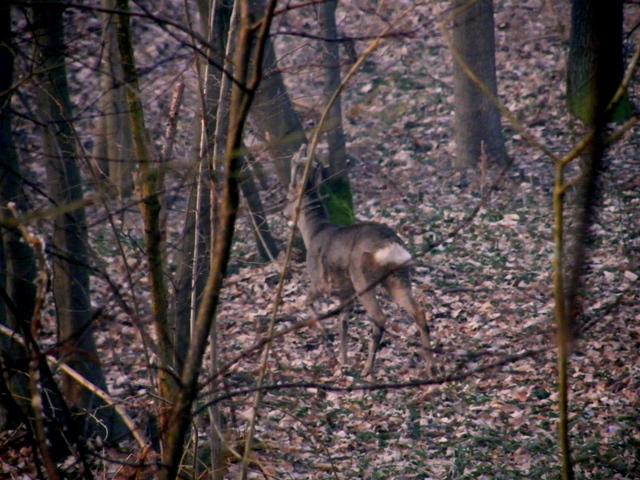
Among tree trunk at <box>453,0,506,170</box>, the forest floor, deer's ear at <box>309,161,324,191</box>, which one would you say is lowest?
the forest floor

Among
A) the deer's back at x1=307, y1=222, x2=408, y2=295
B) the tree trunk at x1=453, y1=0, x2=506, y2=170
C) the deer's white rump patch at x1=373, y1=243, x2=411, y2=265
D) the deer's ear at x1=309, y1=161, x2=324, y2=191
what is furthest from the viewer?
the tree trunk at x1=453, y1=0, x2=506, y2=170

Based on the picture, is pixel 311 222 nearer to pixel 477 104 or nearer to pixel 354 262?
pixel 354 262

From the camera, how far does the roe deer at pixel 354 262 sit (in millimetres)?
7336

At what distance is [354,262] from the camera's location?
7750mm

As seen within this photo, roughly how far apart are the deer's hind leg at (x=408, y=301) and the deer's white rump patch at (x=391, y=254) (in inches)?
6.7

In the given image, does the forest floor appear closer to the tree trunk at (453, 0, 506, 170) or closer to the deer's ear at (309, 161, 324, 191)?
the tree trunk at (453, 0, 506, 170)

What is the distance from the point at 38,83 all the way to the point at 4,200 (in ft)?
4.58

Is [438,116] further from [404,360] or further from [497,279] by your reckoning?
[404,360]

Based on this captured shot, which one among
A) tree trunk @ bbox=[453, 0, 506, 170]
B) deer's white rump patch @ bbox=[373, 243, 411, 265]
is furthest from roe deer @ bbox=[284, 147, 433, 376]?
tree trunk @ bbox=[453, 0, 506, 170]

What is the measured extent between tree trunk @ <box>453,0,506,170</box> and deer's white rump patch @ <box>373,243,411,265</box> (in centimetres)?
564

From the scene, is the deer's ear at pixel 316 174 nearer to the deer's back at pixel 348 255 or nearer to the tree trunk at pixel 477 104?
the deer's back at pixel 348 255

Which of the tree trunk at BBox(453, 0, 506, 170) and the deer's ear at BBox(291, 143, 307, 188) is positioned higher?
the tree trunk at BBox(453, 0, 506, 170)

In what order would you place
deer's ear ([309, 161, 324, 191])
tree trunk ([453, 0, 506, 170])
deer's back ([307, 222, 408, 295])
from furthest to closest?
tree trunk ([453, 0, 506, 170]) → deer's ear ([309, 161, 324, 191]) → deer's back ([307, 222, 408, 295])

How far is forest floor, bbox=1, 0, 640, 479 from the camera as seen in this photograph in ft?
17.4
